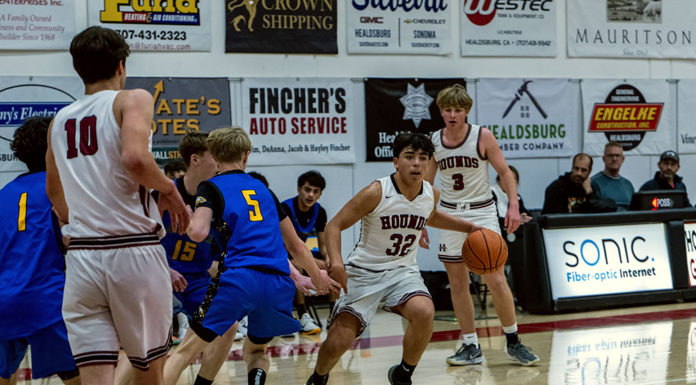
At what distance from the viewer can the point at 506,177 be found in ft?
21.1

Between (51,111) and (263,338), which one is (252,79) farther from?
(263,338)

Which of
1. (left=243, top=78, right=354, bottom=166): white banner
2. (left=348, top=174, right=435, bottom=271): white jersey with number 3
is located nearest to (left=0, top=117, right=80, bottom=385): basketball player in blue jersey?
(left=348, top=174, right=435, bottom=271): white jersey with number 3

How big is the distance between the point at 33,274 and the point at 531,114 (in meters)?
8.76

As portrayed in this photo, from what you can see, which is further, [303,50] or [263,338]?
[303,50]

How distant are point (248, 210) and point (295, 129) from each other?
20.2ft

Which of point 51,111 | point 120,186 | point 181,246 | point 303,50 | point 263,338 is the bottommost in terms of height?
point 263,338

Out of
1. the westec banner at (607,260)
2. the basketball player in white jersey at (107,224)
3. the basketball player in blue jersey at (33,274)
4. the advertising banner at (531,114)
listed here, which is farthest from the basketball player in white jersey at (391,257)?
the advertising banner at (531,114)

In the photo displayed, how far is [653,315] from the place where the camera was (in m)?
Result: 8.80

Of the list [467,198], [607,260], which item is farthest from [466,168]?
[607,260]

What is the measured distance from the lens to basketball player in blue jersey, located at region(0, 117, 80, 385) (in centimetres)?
372

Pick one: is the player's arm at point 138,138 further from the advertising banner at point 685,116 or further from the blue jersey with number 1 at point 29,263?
the advertising banner at point 685,116

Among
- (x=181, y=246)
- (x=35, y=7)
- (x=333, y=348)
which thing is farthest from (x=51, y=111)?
(x=333, y=348)

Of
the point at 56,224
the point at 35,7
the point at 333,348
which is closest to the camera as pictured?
the point at 56,224

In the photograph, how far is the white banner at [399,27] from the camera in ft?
35.1
